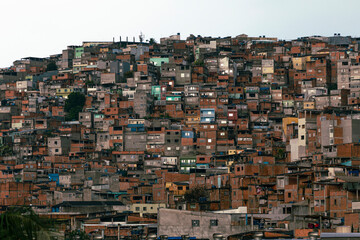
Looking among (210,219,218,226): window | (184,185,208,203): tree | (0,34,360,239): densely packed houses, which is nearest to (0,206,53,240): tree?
(0,34,360,239): densely packed houses

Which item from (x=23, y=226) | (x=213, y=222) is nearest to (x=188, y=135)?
(x=213, y=222)

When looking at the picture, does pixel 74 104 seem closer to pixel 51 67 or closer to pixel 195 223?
pixel 51 67

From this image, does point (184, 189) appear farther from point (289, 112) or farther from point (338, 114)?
point (289, 112)

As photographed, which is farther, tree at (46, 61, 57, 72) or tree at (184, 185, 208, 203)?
tree at (46, 61, 57, 72)

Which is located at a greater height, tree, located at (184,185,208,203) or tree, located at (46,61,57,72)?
tree, located at (46,61,57,72)

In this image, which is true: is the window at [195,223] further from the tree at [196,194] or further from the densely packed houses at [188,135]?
the tree at [196,194]

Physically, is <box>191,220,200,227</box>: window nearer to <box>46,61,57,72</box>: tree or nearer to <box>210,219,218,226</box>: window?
<box>210,219,218,226</box>: window

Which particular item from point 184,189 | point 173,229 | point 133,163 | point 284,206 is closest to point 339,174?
point 284,206
